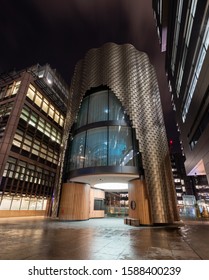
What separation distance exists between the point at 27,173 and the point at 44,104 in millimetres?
15279

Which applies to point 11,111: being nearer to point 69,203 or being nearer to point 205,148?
point 69,203

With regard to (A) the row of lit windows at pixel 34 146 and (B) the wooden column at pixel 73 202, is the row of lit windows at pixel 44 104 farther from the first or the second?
(B) the wooden column at pixel 73 202

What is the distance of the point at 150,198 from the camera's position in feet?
51.8

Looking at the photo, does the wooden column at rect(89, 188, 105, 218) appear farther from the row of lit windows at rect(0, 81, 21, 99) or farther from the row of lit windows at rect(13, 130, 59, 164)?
the row of lit windows at rect(0, 81, 21, 99)

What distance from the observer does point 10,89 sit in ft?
105

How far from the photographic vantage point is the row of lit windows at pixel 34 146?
28.0m

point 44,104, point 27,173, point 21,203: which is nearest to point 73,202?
point 21,203

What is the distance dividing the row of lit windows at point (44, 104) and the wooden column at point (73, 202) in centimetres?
2074

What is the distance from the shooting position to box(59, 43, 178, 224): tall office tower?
16422 millimetres

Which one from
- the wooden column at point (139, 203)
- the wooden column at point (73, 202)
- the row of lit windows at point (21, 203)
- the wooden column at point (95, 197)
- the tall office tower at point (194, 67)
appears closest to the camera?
the tall office tower at point (194, 67)

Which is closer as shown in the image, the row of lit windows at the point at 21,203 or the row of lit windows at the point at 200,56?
the row of lit windows at the point at 200,56

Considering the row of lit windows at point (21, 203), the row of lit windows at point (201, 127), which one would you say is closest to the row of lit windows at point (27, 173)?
the row of lit windows at point (21, 203)
